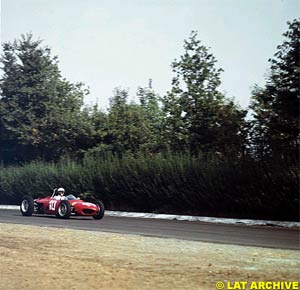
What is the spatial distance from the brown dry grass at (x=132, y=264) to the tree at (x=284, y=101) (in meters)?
12.2

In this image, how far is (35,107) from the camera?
49.0m

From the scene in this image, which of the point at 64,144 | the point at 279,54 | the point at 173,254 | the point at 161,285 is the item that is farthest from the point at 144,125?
the point at 161,285

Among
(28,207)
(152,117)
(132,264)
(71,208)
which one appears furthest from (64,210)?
(152,117)

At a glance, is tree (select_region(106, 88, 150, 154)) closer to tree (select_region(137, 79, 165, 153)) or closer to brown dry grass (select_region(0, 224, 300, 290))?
tree (select_region(137, 79, 165, 153))

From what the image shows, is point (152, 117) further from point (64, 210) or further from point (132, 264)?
point (132, 264)

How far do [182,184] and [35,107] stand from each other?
21606 millimetres

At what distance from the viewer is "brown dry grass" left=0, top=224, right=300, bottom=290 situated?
9.05 metres

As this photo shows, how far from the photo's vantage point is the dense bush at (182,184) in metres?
25.8

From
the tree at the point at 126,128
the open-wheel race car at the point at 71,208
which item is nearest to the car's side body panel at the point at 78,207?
the open-wheel race car at the point at 71,208

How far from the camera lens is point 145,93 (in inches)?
2042

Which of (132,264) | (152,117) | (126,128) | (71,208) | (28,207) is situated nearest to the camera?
(132,264)

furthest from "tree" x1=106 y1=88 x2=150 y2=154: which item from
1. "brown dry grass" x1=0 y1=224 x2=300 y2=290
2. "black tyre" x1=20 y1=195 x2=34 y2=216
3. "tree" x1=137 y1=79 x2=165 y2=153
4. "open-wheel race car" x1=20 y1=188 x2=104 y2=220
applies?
"brown dry grass" x1=0 y1=224 x2=300 y2=290

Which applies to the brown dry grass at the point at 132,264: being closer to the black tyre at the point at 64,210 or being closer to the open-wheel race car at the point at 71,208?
the black tyre at the point at 64,210

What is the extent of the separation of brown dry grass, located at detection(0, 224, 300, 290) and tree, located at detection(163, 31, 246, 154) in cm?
1703
